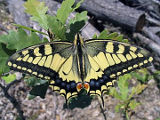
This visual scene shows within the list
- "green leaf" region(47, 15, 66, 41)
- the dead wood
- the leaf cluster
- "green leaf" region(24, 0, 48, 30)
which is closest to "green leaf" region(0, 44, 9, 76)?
the leaf cluster

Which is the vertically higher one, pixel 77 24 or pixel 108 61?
pixel 77 24

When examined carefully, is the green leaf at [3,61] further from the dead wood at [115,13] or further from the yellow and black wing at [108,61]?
the dead wood at [115,13]

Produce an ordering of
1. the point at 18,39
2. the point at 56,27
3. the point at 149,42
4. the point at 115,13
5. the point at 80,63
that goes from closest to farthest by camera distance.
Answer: the point at 56,27 < the point at 18,39 < the point at 80,63 < the point at 115,13 < the point at 149,42

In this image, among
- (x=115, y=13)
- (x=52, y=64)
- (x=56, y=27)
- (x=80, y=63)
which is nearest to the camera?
(x=56, y=27)

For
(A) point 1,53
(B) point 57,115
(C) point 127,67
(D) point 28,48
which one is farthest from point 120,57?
(B) point 57,115

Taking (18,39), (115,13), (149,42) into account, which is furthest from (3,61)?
(149,42)

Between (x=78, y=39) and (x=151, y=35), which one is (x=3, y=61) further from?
(x=151, y=35)

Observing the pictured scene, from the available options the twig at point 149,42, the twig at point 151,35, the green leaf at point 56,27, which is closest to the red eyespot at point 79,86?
the green leaf at point 56,27
